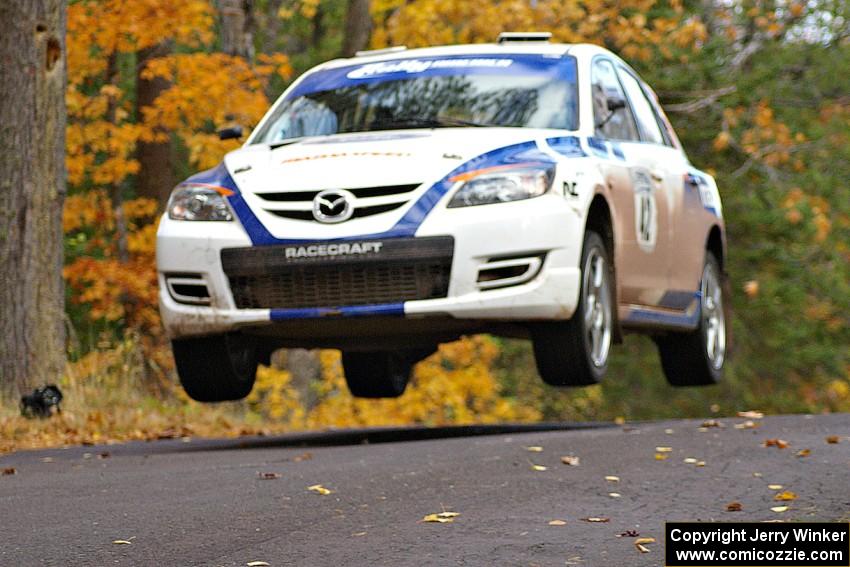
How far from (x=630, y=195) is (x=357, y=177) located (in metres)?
2.04

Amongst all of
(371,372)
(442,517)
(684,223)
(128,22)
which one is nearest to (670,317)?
(684,223)

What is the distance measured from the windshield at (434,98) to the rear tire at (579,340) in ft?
2.92

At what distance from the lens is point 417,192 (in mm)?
8523

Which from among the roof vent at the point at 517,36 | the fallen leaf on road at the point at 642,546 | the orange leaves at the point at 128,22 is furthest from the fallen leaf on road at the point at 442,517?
the orange leaves at the point at 128,22

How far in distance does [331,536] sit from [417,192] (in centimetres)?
324

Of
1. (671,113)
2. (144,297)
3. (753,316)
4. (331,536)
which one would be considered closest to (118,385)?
(144,297)

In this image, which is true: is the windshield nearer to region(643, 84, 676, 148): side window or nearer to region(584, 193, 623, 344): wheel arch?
region(584, 193, 623, 344): wheel arch

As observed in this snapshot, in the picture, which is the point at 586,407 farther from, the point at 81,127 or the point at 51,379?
the point at 51,379

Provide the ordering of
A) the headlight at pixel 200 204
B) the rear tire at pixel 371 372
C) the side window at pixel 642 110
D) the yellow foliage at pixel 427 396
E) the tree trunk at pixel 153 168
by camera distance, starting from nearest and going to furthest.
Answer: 1. the headlight at pixel 200 204
2. the side window at pixel 642 110
3. the rear tire at pixel 371 372
4. the tree trunk at pixel 153 168
5. the yellow foliage at pixel 427 396

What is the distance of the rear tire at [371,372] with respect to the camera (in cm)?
1192

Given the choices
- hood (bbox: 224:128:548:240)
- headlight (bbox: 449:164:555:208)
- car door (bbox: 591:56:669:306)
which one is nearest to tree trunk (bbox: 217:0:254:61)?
car door (bbox: 591:56:669:306)

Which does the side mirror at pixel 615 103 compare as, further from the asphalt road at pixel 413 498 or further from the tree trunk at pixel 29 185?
the tree trunk at pixel 29 185

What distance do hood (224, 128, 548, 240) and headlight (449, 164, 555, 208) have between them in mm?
126

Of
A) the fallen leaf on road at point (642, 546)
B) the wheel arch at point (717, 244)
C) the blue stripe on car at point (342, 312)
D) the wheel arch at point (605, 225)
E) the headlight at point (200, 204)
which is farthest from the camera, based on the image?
the wheel arch at point (717, 244)
